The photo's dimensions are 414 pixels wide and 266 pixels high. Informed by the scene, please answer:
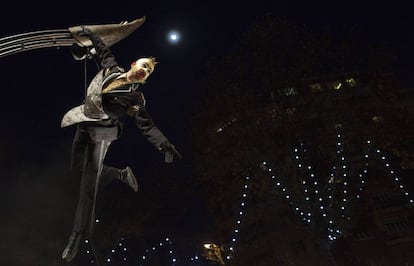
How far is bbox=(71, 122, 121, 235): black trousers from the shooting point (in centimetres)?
438

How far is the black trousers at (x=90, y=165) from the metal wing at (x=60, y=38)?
38.6 inches

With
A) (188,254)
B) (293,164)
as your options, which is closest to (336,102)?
(293,164)

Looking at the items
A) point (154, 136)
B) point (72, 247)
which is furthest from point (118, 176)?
point (72, 247)

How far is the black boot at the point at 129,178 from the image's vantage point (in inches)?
194

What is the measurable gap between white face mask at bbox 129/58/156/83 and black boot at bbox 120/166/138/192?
104 cm

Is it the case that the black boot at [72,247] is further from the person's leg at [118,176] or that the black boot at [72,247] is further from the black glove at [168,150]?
the black glove at [168,150]

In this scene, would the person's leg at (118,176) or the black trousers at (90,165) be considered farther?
the person's leg at (118,176)

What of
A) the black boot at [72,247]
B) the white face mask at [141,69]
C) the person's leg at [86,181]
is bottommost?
the black boot at [72,247]

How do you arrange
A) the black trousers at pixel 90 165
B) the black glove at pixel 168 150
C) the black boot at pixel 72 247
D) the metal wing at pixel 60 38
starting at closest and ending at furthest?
the black boot at pixel 72 247, the black trousers at pixel 90 165, the black glove at pixel 168 150, the metal wing at pixel 60 38

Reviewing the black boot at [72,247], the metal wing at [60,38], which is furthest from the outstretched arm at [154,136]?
the black boot at [72,247]

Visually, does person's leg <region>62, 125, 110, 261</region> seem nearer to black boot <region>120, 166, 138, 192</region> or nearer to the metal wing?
black boot <region>120, 166, 138, 192</region>

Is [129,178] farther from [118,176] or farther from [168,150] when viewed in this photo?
[168,150]

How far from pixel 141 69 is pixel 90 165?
1130 mm

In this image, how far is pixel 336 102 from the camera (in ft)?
68.0
